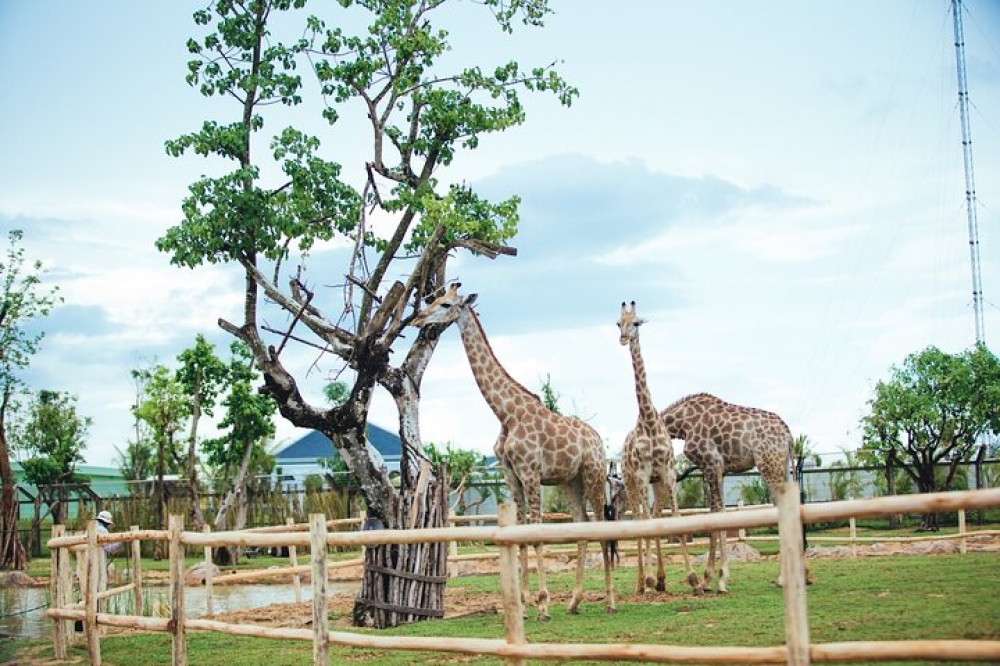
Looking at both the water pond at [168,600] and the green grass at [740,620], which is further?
the water pond at [168,600]

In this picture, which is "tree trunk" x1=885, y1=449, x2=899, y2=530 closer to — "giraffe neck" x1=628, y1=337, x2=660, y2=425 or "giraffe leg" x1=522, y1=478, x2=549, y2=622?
"giraffe neck" x1=628, y1=337, x2=660, y2=425

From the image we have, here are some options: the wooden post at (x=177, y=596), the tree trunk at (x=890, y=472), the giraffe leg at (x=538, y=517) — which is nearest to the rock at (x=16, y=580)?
the wooden post at (x=177, y=596)

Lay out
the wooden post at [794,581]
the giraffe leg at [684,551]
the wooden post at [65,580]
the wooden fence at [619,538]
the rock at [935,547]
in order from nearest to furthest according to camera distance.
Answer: the wooden fence at [619,538]
the wooden post at [794,581]
the giraffe leg at [684,551]
the wooden post at [65,580]
the rock at [935,547]

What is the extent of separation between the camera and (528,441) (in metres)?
10.9

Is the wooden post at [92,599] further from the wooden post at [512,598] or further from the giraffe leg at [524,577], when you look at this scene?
the wooden post at [512,598]

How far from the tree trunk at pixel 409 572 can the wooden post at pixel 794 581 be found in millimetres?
5772

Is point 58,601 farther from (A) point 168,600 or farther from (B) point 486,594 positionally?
(A) point 168,600

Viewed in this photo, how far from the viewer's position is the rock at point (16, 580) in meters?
20.5

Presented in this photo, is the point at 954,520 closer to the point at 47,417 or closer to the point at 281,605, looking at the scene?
the point at 281,605

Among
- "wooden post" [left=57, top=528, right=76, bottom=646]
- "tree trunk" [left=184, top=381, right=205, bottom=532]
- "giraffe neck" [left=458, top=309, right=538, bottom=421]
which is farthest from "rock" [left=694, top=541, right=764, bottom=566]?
"tree trunk" [left=184, top=381, right=205, bottom=532]

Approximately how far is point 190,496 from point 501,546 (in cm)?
1944

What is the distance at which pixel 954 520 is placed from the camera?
20.7 m

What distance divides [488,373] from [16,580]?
520 inches

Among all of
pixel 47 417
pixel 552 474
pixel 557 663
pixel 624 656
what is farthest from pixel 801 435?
pixel 47 417
